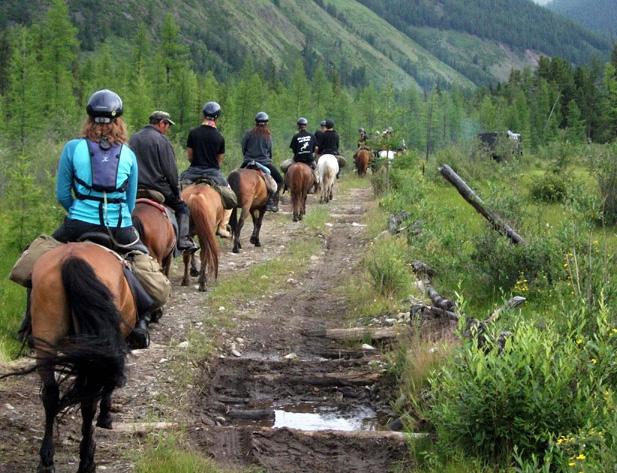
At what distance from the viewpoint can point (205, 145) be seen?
38.7 ft

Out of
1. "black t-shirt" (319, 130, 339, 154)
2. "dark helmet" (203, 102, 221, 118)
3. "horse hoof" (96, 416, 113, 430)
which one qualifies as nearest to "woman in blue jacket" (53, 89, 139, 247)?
"horse hoof" (96, 416, 113, 430)

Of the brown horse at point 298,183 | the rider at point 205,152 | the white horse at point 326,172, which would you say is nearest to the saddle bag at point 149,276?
the rider at point 205,152

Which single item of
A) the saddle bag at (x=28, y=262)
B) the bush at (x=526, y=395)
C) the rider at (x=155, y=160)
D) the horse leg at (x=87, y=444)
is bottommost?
the horse leg at (x=87, y=444)

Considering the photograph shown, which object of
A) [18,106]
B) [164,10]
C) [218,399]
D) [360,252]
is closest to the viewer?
[218,399]

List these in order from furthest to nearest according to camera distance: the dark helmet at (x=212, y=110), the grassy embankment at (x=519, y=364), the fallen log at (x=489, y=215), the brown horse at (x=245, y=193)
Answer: the brown horse at (x=245, y=193) → the dark helmet at (x=212, y=110) → the fallen log at (x=489, y=215) → the grassy embankment at (x=519, y=364)

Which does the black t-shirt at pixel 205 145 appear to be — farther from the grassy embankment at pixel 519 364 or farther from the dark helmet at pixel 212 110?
the grassy embankment at pixel 519 364

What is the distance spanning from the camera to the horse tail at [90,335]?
4527 millimetres

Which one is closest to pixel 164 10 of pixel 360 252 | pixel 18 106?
pixel 18 106

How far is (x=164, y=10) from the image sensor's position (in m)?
187

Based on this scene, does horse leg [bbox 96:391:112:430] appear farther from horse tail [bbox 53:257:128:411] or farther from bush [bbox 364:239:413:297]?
bush [bbox 364:239:413:297]

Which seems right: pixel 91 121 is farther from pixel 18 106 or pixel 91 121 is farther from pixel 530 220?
pixel 18 106

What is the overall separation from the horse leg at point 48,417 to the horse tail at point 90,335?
12cm

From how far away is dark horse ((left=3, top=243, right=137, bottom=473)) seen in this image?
14.8ft

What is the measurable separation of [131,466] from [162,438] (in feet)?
0.96
